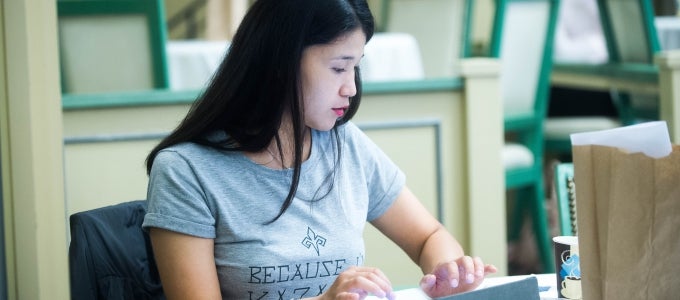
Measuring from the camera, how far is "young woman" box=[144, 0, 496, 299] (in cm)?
138

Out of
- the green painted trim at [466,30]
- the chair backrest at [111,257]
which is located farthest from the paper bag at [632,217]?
the green painted trim at [466,30]

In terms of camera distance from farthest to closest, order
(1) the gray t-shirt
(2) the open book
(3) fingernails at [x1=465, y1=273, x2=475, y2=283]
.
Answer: (1) the gray t-shirt < (3) fingernails at [x1=465, y1=273, x2=475, y2=283] < (2) the open book

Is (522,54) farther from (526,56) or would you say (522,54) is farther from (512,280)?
(512,280)

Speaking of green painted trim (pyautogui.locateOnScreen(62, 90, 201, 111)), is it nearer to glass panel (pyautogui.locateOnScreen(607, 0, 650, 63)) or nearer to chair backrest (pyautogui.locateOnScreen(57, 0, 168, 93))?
chair backrest (pyautogui.locateOnScreen(57, 0, 168, 93))

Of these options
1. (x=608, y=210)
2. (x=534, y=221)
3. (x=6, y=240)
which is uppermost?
(x=608, y=210)

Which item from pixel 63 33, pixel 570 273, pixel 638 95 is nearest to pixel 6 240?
pixel 570 273

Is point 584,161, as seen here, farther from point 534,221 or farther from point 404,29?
point 404,29

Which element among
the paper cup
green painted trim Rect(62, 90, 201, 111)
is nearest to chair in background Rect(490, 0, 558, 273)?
green painted trim Rect(62, 90, 201, 111)

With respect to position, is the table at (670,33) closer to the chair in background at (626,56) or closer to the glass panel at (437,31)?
the chair in background at (626,56)

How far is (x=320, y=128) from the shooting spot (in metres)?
1.47

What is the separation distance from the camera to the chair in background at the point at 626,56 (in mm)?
4008

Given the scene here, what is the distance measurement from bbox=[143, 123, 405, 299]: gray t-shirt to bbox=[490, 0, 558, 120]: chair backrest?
88.3 inches

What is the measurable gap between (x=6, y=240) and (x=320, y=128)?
0.55 m

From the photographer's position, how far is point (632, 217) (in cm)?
103
